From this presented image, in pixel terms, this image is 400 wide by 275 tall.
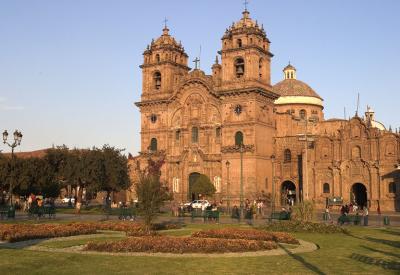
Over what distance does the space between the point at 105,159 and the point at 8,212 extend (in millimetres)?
17128

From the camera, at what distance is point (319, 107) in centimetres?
8281

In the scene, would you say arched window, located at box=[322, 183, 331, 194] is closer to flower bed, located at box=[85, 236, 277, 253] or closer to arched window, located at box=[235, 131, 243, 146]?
arched window, located at box=[235, 131, 243, 146]

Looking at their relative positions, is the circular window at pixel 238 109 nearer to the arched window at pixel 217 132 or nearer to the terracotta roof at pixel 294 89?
the arched window at pixel 217 132

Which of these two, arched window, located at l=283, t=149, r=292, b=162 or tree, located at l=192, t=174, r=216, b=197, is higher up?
arched window, located at l=283, t=149, r=292, b=162

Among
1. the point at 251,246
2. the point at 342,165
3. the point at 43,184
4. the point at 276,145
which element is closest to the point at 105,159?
the point at 43,184

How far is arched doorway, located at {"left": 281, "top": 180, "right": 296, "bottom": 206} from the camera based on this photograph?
6662cm

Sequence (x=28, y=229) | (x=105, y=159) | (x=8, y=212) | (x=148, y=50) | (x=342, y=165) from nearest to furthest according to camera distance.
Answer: (x=28, y=229)
(x=8, y=212)
(x=105, y=159)
(x=342, y=165)
(x=148, y=50)

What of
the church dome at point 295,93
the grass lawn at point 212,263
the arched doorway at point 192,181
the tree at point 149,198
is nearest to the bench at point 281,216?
the tree at point 149,198

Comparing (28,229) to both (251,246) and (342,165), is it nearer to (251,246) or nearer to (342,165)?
(251,246)

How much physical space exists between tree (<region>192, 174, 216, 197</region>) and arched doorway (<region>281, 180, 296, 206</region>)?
10.8 metres

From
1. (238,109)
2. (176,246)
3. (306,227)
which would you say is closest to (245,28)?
(238,109)

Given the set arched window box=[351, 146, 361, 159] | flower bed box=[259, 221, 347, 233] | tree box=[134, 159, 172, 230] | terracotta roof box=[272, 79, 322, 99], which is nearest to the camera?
tree box=[134, 159, 172, 230]

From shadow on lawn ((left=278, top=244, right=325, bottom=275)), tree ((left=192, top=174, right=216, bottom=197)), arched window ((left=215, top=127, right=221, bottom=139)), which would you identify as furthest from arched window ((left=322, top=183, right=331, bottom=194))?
shadow on lawn ((left=278, top=244, right=325, bottom=275))

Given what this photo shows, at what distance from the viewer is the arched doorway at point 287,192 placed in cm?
6662
